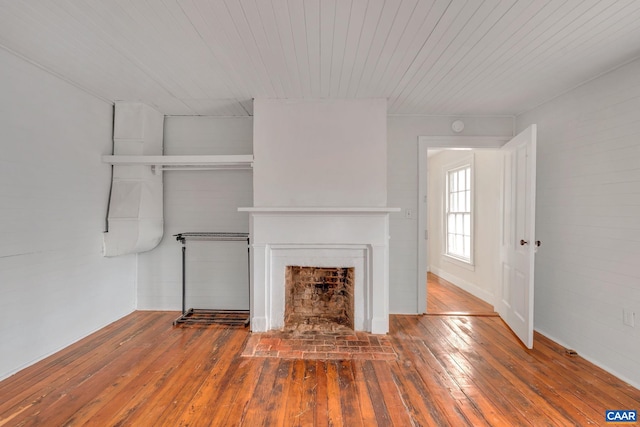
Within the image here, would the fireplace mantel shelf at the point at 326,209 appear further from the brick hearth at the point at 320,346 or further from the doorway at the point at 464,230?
the brick hearth at the point at 320,346

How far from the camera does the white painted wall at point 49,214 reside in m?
2.34

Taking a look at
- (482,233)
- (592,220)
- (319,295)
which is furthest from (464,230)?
(319,295)

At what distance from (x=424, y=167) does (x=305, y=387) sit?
9.19 feet

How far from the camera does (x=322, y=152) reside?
3.21 metres

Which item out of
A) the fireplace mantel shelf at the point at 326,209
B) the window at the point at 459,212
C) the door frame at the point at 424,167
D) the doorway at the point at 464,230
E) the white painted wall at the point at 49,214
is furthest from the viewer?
the window at the point at 459,212

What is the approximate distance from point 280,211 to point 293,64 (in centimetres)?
139

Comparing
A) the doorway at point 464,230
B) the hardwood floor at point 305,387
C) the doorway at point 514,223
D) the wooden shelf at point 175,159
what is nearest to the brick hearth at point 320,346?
the hardwood floor at point 305,387

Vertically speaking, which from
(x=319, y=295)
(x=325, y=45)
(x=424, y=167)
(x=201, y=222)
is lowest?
(x=319, y=295)

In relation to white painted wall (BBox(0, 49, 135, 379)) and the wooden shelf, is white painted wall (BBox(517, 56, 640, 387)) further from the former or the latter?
white painted wall (BBox(0, 49, 135, 379))

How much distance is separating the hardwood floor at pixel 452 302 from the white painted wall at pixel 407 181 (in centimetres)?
49

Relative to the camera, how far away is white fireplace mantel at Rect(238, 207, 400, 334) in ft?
10.4

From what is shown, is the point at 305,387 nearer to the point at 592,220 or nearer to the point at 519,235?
the point at 519,235

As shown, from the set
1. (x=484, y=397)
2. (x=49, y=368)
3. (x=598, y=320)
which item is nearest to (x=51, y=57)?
(x=49, y=368)

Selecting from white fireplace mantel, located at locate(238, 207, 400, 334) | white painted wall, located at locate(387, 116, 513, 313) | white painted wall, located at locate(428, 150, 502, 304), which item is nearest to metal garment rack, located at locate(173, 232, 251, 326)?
white fireplace mantel, located at locate(238, 207, 400, 334)
